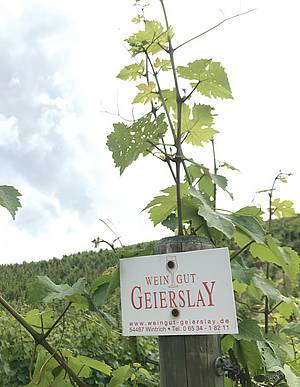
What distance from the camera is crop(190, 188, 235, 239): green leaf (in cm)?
106

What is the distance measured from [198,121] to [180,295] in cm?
45

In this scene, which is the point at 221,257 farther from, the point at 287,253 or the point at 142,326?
the point at 287,253

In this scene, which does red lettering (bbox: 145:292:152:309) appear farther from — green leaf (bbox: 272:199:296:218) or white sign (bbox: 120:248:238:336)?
green leaf (bbox: 272:199:296:218)

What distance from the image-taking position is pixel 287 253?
1.43 m

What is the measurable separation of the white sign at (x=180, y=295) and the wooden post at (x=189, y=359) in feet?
0.09

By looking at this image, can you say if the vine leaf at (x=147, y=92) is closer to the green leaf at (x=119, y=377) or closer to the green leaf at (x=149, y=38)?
the green leaf at (x=149, y=38)

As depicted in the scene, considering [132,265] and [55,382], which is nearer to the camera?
[132,265]

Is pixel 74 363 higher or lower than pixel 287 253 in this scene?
lower

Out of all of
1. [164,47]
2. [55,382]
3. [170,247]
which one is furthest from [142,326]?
[164,47]

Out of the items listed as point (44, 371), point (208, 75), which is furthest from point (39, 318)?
point (208, 75)

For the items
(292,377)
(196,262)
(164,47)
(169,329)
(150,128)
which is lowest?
(292,377)

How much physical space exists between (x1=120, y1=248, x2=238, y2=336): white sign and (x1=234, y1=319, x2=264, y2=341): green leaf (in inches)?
5.9

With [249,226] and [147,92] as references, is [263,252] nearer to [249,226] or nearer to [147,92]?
[249,226]

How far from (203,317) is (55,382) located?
18.4 inches
